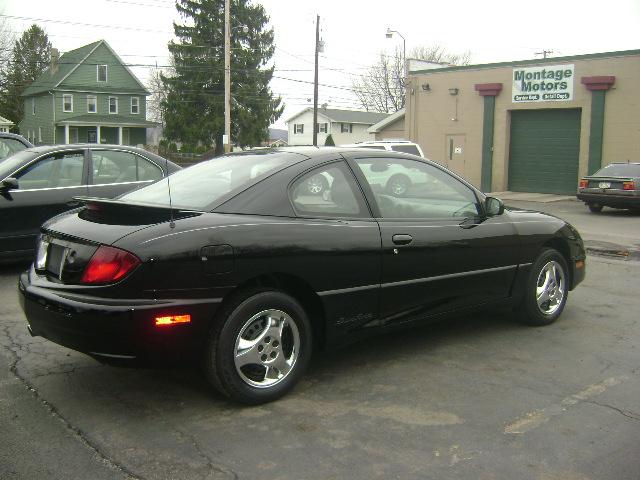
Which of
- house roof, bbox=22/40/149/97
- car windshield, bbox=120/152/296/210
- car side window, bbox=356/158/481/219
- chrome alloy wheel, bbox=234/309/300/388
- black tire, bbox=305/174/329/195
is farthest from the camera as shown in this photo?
house roof, bbox=22/40/149/97

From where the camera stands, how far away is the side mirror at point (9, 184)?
7.30 meters

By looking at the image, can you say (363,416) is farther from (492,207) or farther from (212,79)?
(212,79)

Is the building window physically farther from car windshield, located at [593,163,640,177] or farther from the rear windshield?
car windshield, located at [593,163,640,177]

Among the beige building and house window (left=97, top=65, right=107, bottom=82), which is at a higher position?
house window (left=97, top=65, right=107, bottom=82)

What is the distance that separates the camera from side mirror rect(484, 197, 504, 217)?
17.5ft

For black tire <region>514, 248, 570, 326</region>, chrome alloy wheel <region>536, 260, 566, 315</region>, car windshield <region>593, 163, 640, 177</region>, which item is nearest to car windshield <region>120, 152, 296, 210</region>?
black tire <region>514, 248, 570, 326</region>

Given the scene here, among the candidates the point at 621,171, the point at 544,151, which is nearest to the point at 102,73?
the point at 544,151

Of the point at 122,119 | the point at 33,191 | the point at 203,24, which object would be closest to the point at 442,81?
the point at 33,191

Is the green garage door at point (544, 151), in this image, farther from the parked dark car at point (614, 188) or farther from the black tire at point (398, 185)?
the black tire at point (398, 185)

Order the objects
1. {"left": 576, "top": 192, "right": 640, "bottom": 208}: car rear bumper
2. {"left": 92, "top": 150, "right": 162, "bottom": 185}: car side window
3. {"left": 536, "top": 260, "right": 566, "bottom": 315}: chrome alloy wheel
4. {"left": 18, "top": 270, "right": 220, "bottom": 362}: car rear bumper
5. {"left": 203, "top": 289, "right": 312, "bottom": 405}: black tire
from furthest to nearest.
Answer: {"left": 576, "top": 192, "right": 640, "bottom": 208}: car rear bumper
{"left": 92, "top": 150, "right": 162, "bottom": 185}: car side window
{"left": 536, "top": 260, "right": 566, "bottom": 315}: chrome alloy wheel
{"left": 203, "top": 289, "right": 312, "bottom": 405}: black tire
{"left": 18, "top": 270, "right": 220, "bottom": 362}: car rear bumper

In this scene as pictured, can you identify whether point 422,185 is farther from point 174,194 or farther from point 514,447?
point 514,447

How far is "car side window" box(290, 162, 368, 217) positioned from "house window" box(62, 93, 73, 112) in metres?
54.0

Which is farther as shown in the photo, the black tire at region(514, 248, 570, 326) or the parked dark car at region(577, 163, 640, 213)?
the parked dark car at region(577, 163, 640, 213)

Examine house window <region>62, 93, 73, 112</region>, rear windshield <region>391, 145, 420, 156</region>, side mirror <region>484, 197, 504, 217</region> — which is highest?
house window <region>62, 93, 73, 112</region>
